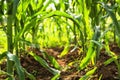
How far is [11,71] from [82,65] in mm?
352

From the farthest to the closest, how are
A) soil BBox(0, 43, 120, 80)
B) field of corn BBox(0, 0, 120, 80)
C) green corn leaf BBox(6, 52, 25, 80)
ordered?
soil BBox(0, 43, 120, 80) → field of corn BBox(0, 0, 120, 80) → green corn leaf BBox(6, 52, 25, 80)

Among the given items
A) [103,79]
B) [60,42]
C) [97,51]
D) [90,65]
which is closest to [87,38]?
[90,65]

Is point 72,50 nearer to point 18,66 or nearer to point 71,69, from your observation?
point 71,69

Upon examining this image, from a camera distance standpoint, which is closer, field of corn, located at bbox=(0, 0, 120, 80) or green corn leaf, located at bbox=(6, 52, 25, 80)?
green corn leaf, located at bbox=(6, 52, 25, 80)

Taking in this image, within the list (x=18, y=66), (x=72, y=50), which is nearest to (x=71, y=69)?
(x=72, y=50)

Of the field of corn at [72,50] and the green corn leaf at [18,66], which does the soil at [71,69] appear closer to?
the field of corn at [72,50]

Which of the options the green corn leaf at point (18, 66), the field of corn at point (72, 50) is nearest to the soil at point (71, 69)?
the field of corn at point (72, 50)

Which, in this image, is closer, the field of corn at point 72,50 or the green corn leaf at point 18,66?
the green corn leaf at point 18,66

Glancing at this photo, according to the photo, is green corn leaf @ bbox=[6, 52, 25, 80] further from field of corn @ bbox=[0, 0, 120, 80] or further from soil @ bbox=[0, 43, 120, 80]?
soil @ bbox=[0, 43, 120, 80]

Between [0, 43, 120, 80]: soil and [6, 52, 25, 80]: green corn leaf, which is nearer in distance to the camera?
[6, 52, 25, 80]: green corn leaf

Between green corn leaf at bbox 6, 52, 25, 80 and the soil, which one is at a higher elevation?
green corn leaf at bbox 6, 52, 25, 80

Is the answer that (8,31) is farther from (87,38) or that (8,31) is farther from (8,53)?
(87,38)

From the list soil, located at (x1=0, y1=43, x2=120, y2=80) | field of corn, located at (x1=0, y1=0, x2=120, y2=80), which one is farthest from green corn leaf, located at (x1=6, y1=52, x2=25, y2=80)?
soil, located at (x1=0, y1=43, x2=120, y2=80)

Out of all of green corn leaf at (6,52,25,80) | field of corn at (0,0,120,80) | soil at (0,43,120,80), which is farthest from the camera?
soil at (0,43,120,80)
